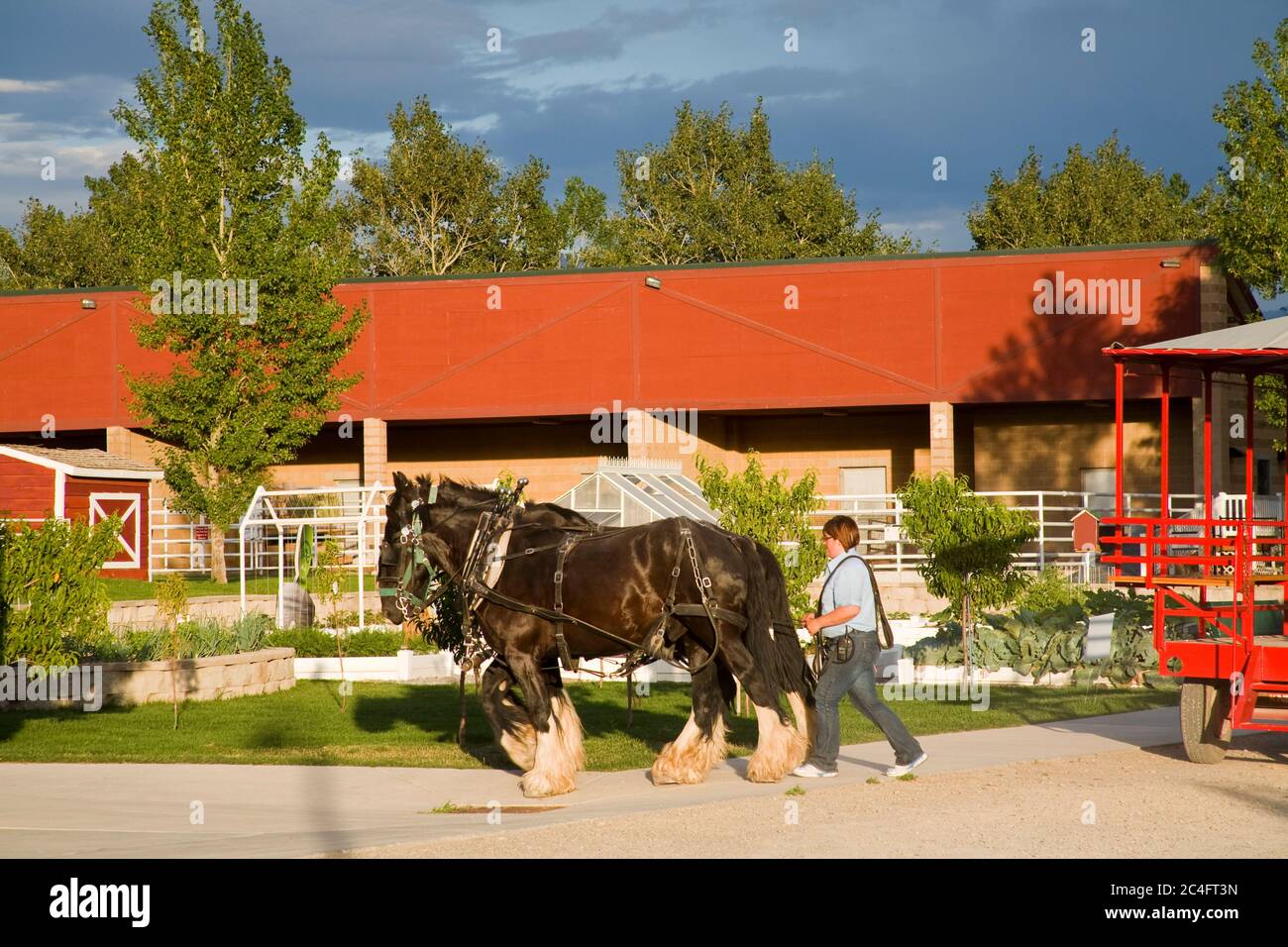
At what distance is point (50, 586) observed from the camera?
539 inches

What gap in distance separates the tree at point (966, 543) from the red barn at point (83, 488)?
18.5m

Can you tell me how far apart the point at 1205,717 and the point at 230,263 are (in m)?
24.8

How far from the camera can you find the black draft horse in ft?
36.2

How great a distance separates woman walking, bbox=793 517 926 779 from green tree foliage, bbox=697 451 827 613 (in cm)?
559

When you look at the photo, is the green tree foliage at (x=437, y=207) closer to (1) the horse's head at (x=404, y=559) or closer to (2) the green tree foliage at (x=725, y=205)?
(2) the green tree foliage at (x=725, y=205)

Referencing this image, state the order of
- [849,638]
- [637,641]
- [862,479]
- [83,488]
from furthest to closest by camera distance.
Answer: [862,479] → [83,488] → [637,641] → [849,638]

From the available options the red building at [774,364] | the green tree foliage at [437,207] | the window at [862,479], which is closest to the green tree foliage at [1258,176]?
the red building at [774,364]

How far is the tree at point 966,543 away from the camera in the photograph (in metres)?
19.5

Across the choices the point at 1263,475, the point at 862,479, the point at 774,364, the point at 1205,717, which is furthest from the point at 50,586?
the point at 1263,475

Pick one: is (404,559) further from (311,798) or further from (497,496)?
(311,798)

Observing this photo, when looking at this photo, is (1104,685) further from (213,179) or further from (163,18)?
(163,18)

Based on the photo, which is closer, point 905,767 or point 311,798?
point 311,798

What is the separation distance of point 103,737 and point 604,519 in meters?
8.93

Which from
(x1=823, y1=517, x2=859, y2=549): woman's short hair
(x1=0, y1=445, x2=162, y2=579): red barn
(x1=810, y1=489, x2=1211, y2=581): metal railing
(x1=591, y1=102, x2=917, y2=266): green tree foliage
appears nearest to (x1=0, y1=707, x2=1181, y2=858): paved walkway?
→ (x1=823, y1=517, x2=859, y2=549): woman's short hair
